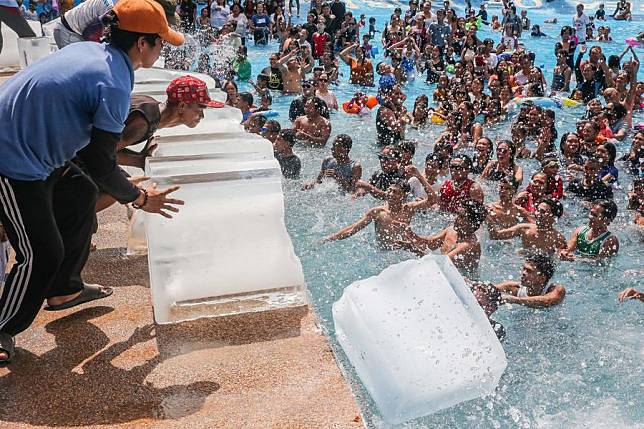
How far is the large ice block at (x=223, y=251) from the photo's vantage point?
2.86m

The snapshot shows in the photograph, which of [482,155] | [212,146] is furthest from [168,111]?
[482,155]

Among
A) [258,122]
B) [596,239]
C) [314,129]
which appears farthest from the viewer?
[314,129]

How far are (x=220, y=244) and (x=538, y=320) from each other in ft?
11.1

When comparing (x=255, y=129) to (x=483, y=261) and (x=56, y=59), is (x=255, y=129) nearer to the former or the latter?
(x=483, y=261)

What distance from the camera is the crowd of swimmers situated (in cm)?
239

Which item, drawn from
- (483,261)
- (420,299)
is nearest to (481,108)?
(483,261)

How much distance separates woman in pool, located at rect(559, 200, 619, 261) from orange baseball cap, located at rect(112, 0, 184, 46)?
490cm

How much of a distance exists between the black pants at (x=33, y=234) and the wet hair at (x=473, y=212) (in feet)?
12.6

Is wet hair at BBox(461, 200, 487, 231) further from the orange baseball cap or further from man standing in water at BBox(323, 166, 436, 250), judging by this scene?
the orange baseball cap

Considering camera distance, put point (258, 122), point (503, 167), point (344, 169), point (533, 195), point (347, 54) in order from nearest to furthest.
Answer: point (533, 195) → point (344, 169) → point (503, 167) → point (258, 122) → point (347, 54)

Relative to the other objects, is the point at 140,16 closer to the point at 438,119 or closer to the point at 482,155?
the point at 482,155

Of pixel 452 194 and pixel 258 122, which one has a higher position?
pixel 452 194

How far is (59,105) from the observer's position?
2305 millimetres

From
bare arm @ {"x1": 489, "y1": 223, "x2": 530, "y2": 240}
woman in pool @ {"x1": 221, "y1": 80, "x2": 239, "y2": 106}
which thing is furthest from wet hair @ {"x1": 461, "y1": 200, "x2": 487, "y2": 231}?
woman in pool @ {"x1": 221, "y1": 80, "x2": 239, "y2": 106}
